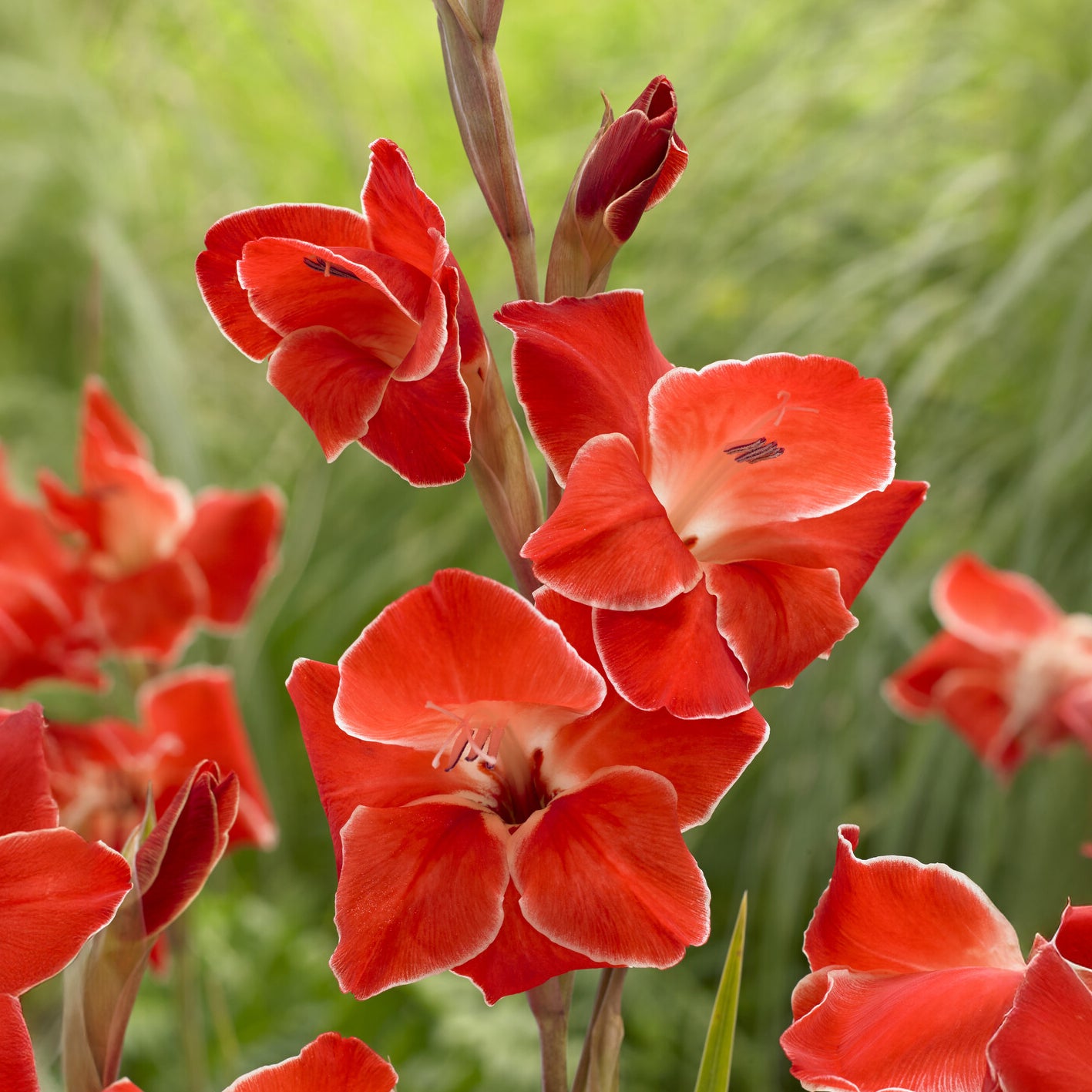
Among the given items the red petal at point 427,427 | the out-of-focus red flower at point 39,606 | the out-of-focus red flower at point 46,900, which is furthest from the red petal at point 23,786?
the out-of-focus red flower at point 39,606

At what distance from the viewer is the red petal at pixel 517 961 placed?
0.97 ft

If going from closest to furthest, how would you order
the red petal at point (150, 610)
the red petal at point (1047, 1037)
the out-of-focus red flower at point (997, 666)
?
the red petal at point (1047, 1037) → the red petal at point (150, 610) → the out-of-focus red flower at point (997, 666)

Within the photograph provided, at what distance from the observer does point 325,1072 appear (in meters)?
0.29

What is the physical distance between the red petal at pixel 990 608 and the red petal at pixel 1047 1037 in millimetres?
610

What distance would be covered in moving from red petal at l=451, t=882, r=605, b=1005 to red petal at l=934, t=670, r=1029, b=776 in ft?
2.02

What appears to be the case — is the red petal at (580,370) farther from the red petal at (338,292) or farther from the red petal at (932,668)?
the red petal at (932,668)

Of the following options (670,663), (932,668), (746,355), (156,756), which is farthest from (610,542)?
(746,355)

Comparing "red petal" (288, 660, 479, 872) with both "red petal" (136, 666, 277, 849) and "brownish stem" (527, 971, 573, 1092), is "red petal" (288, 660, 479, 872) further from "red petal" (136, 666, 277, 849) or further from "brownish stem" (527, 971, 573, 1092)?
"red petal" (136, 666, 277, 849)

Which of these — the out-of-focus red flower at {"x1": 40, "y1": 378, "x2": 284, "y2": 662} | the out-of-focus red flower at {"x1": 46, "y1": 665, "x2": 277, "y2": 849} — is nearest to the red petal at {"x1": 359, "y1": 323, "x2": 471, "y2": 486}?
the out-of-focus red flower at {"x1": 46, "y1": 665, "x2": 277, "y2": 849}

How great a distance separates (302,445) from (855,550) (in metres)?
1.40

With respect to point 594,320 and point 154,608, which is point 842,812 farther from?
point 594,320

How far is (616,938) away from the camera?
0.29 m

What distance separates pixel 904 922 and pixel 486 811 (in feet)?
0.36

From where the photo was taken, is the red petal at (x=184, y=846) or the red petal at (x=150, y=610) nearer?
the red petal at (x=184, y=846)
